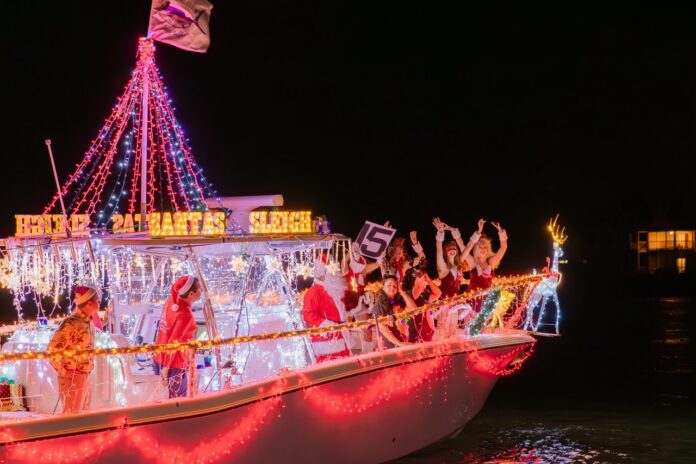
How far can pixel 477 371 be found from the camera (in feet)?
42.5

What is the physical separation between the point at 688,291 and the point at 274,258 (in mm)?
60770

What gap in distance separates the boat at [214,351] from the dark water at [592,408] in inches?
37.4

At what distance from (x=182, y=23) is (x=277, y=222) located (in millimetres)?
2800

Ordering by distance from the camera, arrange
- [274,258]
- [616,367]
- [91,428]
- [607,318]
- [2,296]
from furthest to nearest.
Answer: [2,296] → [607,318] → [616,367] → [274,258] → [91,428]

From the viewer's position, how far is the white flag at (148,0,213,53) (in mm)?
11586

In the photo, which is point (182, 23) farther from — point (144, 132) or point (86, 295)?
point (86, 295)

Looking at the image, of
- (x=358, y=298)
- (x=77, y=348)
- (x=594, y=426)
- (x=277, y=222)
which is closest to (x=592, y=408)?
(x=594, y=426)

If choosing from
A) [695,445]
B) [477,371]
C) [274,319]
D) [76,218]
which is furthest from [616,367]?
[76,218]

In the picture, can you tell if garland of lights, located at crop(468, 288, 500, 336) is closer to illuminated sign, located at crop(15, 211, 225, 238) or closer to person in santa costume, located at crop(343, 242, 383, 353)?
person in santa costume, located at crop(343, 242, 383, 353)

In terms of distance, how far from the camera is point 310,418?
984cm

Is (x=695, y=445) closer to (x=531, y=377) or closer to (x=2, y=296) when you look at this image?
(x=531, y=377)

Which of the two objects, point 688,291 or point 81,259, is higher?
point 81,259

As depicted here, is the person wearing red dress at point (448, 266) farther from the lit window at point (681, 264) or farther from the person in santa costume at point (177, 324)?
the lit window at point (681, 264)

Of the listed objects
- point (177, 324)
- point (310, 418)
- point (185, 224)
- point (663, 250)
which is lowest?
point (663, 250)
